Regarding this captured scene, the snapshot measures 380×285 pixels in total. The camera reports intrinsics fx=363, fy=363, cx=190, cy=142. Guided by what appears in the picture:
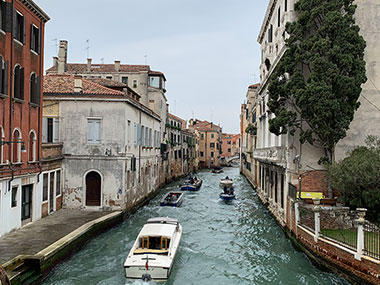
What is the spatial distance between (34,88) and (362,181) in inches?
502

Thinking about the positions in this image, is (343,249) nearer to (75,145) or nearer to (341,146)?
(341,146)

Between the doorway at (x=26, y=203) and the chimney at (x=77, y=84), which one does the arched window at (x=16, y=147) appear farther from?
Answer: the chimney at (x=77, y=84)

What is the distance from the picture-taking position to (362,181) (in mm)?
12156

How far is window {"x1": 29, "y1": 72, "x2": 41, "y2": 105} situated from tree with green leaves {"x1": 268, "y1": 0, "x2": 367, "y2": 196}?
989 centimetres

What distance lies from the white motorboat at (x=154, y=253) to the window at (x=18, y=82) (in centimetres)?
674

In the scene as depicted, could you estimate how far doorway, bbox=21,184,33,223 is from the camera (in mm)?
13759

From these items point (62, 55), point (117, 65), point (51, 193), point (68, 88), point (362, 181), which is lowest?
point (51, 193)

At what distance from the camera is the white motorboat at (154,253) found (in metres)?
10.2

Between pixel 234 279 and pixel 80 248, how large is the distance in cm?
562

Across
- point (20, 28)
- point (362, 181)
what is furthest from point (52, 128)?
point (362, 181)

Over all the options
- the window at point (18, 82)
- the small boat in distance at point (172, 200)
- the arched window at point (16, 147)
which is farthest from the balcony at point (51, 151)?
the small boat in distance at point (172, 200)

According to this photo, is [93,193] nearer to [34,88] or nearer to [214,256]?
[34,88]

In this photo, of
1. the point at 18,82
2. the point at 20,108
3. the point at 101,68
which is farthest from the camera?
the point at 101,68

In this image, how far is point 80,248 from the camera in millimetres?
12945
